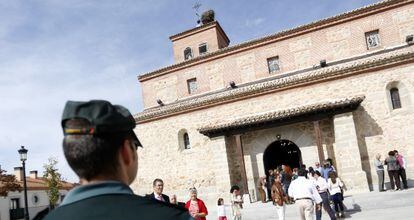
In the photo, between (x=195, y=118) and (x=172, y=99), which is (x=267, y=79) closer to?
(x=195, y=118)

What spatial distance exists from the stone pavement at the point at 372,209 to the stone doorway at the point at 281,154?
473cm

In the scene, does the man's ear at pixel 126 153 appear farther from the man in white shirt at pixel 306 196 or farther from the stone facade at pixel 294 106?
the stone facade at pixel 294 106

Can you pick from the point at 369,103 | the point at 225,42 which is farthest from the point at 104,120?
the point at 225,42

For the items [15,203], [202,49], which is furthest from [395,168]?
[15,203]

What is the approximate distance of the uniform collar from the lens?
1301 mm

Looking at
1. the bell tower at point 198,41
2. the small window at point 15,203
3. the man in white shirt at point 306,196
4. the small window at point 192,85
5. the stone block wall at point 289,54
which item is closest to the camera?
the man in white shirt at point 306,196

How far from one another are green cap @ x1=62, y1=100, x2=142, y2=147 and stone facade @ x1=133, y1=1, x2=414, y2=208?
50.1ft

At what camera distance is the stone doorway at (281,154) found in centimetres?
1864

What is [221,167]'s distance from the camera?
58.8 feet

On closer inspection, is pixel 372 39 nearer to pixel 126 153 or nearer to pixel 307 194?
pixel 307 194

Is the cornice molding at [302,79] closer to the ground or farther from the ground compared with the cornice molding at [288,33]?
closer to the ground

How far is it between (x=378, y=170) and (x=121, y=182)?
576 inches

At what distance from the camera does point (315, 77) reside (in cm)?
1709

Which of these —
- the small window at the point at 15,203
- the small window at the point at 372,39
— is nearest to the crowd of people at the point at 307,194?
the small window at the point at 372,39
